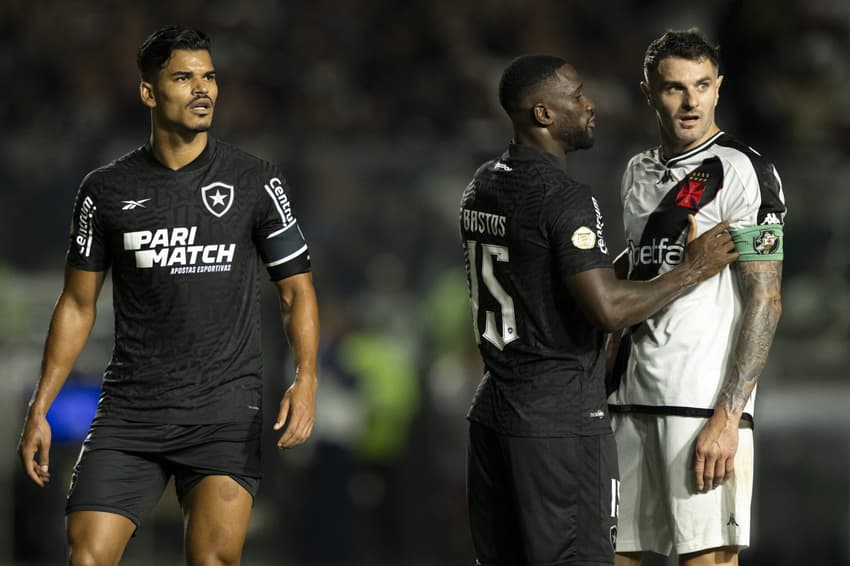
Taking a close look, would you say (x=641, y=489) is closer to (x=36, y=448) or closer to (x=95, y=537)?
(x=95, y=537)

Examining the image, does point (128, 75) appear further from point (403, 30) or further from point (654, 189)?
point (654, 189)

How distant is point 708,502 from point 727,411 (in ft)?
0.98

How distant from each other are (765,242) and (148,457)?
2.05 meters

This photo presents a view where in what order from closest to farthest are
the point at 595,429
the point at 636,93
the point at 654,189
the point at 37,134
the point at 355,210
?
the point at 595,429
the point at 654,189
the point at 355,210
the point at 37,134
the point at 636,93

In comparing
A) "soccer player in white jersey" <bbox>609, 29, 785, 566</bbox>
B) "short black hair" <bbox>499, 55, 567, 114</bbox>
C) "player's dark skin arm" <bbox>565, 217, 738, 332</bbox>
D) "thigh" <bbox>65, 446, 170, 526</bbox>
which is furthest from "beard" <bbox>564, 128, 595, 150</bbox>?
"thigh" <bbox>65, 446, 170, 526</bbox>

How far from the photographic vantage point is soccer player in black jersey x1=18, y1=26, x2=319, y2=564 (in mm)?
4383

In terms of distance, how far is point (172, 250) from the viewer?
4.41m

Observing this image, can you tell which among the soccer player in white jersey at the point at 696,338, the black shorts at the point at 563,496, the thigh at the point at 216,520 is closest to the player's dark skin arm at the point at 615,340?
the soccer player in white jersey at the point at 696,338

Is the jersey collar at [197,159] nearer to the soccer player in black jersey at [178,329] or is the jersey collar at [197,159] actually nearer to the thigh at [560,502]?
the soccer player in black jersey at [178,329]

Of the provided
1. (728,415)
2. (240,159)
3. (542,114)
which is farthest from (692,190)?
(240,159)

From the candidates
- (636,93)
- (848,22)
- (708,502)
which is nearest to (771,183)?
(708,502)

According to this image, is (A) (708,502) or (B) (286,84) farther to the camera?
(B) (286,84)

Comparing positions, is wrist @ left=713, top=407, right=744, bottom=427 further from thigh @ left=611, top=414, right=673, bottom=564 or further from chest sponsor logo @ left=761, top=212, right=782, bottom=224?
chest sponsor logo @ left=761, top=212, right=782, bottom=224

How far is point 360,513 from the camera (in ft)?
26.9
